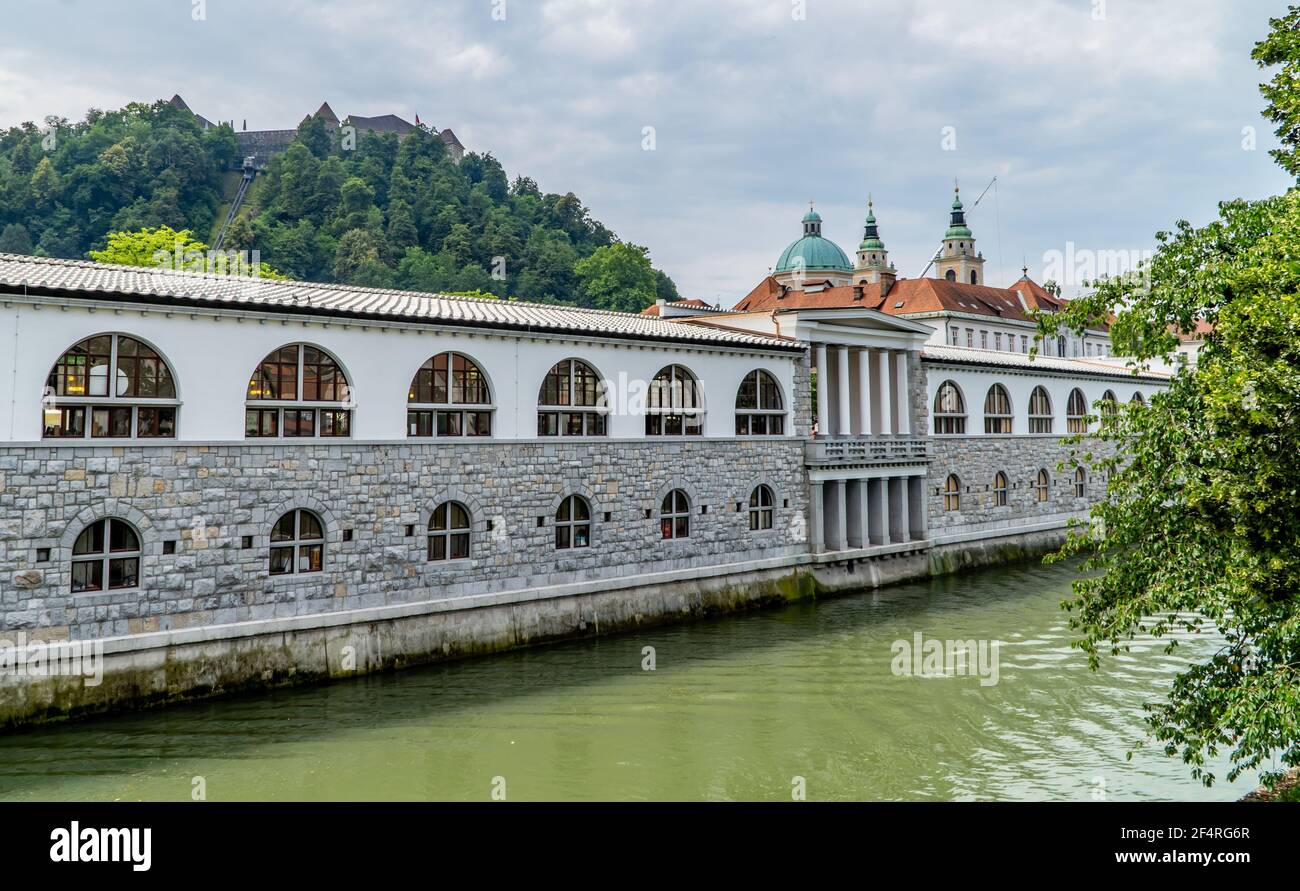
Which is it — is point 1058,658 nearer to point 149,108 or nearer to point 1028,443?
point 1028,443

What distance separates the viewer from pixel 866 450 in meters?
30.4

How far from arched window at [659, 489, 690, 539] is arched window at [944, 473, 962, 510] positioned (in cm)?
1221

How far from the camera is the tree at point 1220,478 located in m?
8.59

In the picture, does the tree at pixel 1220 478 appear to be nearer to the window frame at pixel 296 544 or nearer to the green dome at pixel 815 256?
the window frame at pixel 296 544

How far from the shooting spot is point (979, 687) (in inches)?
734

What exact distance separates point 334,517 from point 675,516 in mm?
9251

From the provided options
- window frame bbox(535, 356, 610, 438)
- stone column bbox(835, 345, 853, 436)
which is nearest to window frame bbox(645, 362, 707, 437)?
window frame bbox(535, 356, 610, 438)

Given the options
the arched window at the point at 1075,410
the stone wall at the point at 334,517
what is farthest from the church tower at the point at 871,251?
the stone wall at the point at 334,517

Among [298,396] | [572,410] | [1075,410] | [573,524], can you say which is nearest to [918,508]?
[1075,410]

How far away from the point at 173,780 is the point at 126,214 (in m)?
87.6

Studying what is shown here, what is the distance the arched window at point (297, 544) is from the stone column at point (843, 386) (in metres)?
17.4

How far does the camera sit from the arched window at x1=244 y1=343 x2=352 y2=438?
18281 millimetres

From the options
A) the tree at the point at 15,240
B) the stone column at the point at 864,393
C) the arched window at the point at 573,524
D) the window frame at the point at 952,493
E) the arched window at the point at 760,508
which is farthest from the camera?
the tree at the point at 15,240

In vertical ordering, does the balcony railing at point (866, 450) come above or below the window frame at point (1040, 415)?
below
